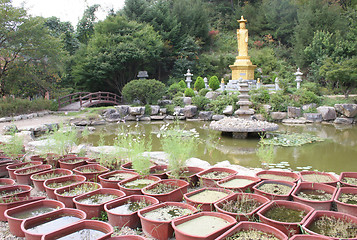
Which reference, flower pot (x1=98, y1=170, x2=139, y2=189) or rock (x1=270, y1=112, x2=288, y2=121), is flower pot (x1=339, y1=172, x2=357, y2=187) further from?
rock (x1=270, y1=112, x2=288, y2=121)

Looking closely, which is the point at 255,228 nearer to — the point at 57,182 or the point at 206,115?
the point at 57,182

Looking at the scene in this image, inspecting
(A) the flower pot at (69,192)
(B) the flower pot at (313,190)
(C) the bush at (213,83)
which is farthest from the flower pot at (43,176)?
(C) the bush at (213,83)

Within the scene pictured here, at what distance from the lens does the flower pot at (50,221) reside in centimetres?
224

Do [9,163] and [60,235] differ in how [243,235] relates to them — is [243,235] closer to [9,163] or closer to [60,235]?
[60,235]

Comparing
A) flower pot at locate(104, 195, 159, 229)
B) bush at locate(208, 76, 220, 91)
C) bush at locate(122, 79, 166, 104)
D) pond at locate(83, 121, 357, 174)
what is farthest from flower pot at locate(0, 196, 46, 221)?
bush at locate(208, 76, 220, 91)

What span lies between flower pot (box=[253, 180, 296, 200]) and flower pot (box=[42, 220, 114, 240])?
1447mm

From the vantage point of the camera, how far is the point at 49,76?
15.1 m

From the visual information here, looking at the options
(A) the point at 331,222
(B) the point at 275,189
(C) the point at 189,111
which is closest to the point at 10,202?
(B) the point at 275,189

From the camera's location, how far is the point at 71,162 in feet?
13.9

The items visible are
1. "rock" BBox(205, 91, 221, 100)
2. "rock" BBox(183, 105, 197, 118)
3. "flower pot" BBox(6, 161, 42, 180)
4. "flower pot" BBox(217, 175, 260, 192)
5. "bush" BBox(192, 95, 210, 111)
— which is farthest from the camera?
"rock" BBox(205, 91, 221, 100)

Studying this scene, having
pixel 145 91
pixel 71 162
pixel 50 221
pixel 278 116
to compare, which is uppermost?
pixel 145 91

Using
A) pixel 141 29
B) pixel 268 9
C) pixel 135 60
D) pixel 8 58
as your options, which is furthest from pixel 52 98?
pixel 268 9

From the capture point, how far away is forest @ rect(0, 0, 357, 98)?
43.1 feet

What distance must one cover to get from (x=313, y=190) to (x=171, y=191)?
1.43 m
